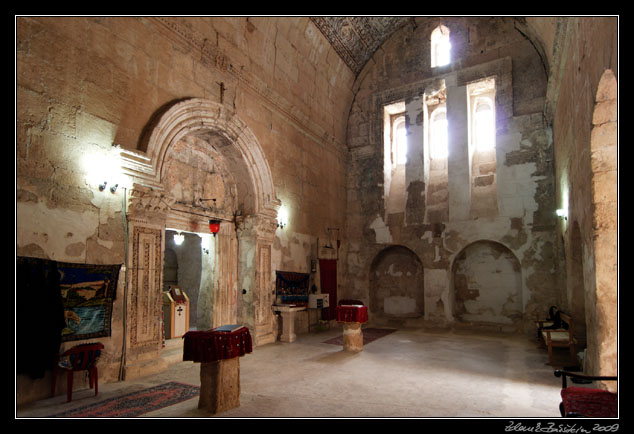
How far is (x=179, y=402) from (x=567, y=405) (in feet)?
13.0

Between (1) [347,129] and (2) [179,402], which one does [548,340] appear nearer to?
(2) [179,402]

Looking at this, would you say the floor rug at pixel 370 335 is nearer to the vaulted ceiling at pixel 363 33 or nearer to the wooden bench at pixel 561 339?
the wooden bench at pixel 561 339

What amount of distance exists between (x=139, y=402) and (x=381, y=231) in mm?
8832

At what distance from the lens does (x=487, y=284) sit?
1117cm

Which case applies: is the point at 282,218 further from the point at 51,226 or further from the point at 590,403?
the point at 590,403

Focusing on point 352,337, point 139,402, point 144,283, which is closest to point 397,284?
point 352,337

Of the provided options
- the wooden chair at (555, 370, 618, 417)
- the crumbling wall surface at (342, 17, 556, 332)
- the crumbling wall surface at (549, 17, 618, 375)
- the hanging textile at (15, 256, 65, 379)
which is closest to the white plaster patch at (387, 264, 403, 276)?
the crumbling wall surface at (342, 17, 556, 332)

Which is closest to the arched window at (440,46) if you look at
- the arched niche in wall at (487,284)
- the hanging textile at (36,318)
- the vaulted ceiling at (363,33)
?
the vaulted ceiling at (363,33)

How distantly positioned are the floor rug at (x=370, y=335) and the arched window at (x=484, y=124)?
5.72m

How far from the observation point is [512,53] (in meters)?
11.1

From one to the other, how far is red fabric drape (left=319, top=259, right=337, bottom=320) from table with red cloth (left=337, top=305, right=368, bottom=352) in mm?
3102

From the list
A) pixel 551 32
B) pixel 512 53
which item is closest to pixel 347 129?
pixel 512 53

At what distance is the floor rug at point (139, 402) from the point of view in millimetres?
4397

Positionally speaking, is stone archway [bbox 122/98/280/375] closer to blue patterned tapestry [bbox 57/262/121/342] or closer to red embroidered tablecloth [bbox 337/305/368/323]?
blue patterned tapestry [bbox 57/262/121/342]
